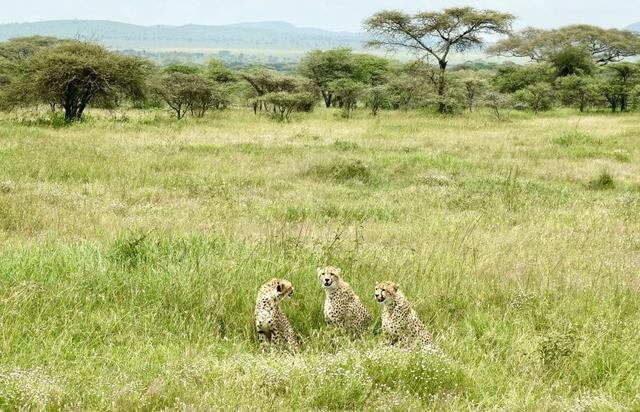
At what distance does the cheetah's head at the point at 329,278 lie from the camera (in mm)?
4215

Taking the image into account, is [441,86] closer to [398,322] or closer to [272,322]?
[398,322]

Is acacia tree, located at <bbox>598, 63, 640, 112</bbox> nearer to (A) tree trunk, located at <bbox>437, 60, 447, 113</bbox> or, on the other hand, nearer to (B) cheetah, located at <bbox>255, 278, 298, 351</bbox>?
(A) tree trunk, located at <bbox>437, 60, 447, 113</bbox>

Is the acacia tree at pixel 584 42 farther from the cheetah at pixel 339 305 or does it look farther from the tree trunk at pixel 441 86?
the cheetah at pixel 339 305

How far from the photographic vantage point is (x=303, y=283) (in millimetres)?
5082

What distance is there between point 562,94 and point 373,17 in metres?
12.9

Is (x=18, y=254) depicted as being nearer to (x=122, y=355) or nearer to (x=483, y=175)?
(x=122, y=355)

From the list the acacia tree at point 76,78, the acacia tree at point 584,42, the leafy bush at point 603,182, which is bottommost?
the leafy bush at point 603,182

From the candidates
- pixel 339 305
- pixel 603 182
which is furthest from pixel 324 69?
pixel 339 305

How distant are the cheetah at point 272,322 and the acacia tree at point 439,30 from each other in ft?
93.2

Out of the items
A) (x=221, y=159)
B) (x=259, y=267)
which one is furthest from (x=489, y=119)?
(x=259, y=267)

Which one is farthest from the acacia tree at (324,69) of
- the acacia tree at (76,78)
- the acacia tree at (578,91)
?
the acacia tree at (76,78)

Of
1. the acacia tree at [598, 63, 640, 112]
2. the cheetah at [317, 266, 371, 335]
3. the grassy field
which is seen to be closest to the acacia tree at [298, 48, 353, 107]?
the acacia tree at [598, 63, 640, 112]

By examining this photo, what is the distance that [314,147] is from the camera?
17.0 m

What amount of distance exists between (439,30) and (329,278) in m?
32.3
